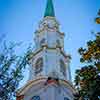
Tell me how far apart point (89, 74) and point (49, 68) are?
24.3m

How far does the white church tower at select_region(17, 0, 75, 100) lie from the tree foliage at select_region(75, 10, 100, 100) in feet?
58.5

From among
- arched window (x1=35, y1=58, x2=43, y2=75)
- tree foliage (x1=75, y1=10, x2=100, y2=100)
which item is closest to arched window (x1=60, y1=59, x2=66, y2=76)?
arched window (x1=35, y1=58, x2=43, y2=75)

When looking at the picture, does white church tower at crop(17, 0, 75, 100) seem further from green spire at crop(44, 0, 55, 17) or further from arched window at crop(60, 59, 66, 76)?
green spire at crop(44, 0, 55, 17)

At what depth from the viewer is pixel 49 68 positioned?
41.2 meters

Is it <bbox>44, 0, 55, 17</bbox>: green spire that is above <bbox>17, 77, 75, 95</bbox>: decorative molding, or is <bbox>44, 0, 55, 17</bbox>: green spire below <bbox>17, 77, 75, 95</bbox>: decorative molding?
above

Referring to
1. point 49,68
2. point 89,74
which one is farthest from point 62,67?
point 89,74

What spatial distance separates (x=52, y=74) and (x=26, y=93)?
14.1 feet

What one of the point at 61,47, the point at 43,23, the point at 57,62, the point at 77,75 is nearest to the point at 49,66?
the point at 57,62

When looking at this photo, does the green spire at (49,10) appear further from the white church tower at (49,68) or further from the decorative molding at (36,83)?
the decorative molding at (36,83)

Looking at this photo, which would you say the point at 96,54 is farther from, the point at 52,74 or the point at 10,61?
the point at 52,74

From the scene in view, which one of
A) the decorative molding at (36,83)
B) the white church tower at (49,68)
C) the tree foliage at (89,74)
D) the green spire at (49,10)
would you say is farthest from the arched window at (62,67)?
the tree foliage at (89,74)

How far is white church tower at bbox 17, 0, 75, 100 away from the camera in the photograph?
3728 cm

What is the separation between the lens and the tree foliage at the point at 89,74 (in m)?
16.1

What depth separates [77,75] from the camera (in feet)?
58.3
